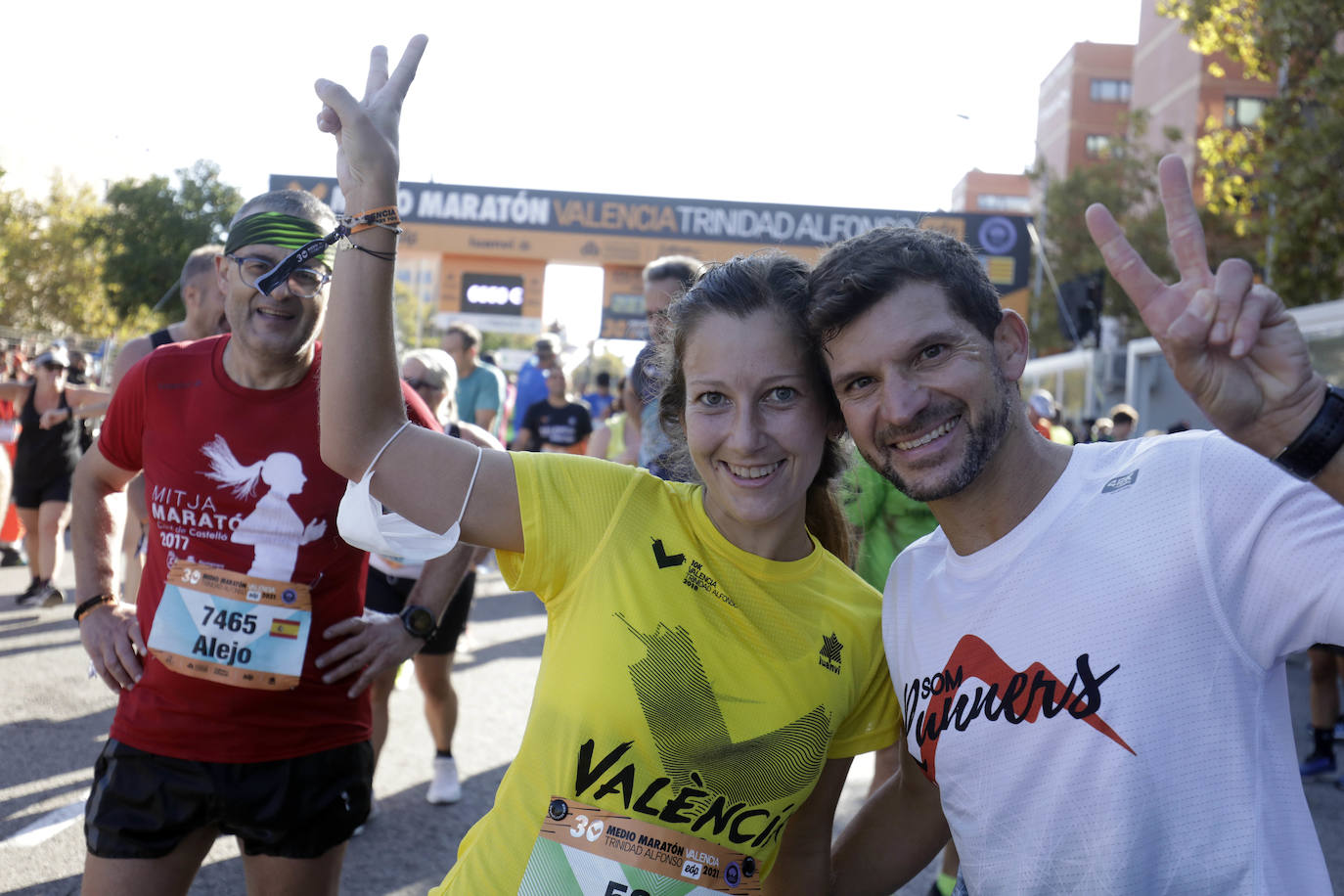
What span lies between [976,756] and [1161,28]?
48361 millimetres

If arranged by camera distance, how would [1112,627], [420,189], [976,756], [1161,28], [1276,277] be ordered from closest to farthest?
[1112,627] → [976,756] → [1276,277] → [420,189] → [1161,28]

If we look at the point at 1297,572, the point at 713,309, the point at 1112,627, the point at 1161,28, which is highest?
the point at 1161,28

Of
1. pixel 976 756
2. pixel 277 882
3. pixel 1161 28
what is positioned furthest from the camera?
pixel 1161 28

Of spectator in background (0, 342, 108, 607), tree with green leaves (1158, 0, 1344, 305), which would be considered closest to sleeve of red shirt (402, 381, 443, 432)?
spectator in background (0, 342, 108, 607)

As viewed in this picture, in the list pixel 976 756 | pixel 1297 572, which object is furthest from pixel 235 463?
pixel 1297 572

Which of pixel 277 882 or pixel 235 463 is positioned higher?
pixel 235 463

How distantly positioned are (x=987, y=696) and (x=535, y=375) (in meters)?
9.93

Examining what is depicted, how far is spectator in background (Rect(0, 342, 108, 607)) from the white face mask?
733 centimetres

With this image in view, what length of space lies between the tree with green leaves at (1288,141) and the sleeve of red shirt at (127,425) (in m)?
13.9

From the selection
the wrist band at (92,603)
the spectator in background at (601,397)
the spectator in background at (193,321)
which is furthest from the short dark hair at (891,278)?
the spectator in background at (601,397)

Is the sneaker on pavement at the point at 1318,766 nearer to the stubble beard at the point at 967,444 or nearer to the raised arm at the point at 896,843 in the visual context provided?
the raised arm at the point at 896,843

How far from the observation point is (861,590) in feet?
6.97

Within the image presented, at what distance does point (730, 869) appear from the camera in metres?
1.83

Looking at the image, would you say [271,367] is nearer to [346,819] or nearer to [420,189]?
[346,819]
